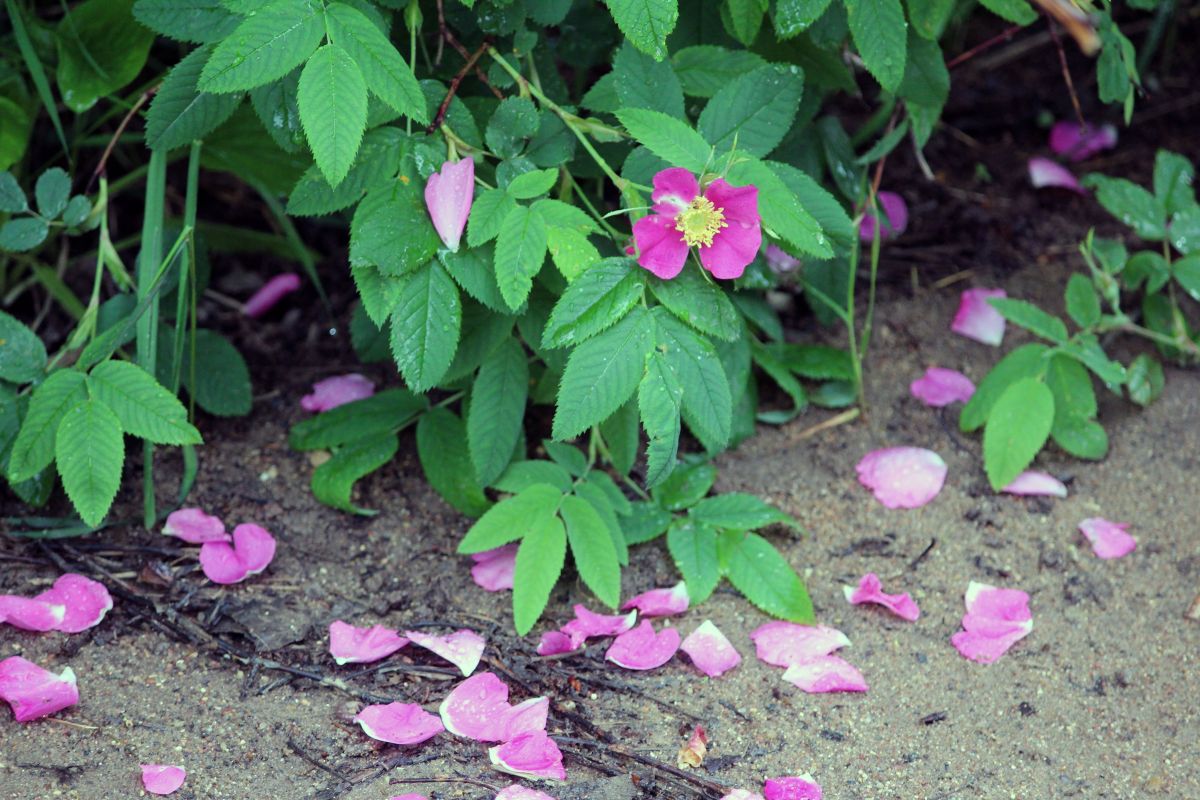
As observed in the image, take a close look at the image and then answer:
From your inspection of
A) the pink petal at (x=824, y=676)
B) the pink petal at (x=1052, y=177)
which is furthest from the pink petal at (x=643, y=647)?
the pink petal at (x=1052, y=177)

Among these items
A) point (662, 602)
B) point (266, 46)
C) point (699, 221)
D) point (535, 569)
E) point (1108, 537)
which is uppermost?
point (266, 46)

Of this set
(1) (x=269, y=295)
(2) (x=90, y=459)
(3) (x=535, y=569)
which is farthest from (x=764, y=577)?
(1) (x=269, y=295)

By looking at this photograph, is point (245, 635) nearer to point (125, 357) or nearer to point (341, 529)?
A: point (341, 529)

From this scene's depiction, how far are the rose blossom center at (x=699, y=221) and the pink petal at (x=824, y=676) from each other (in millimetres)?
562

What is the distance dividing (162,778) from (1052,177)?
1957 mm

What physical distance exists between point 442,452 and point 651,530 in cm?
31

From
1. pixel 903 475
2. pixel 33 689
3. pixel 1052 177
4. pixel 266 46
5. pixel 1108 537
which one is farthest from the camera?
pixel 1052 177

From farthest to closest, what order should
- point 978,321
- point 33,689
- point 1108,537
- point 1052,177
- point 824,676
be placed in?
point 1052,177
point 978,321
point 1108,537
point 824,676
point 33,689

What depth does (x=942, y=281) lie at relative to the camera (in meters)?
2.30

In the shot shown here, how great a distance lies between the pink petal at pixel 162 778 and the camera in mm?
1295

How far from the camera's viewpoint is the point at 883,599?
166 centimetres

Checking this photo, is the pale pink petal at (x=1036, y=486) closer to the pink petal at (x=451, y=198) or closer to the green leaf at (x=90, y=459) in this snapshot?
the pink petal at (x=451, y=198)

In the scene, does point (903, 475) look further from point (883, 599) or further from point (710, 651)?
point (710, 651)

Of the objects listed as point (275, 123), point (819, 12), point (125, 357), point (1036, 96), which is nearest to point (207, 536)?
point (125, 357)
